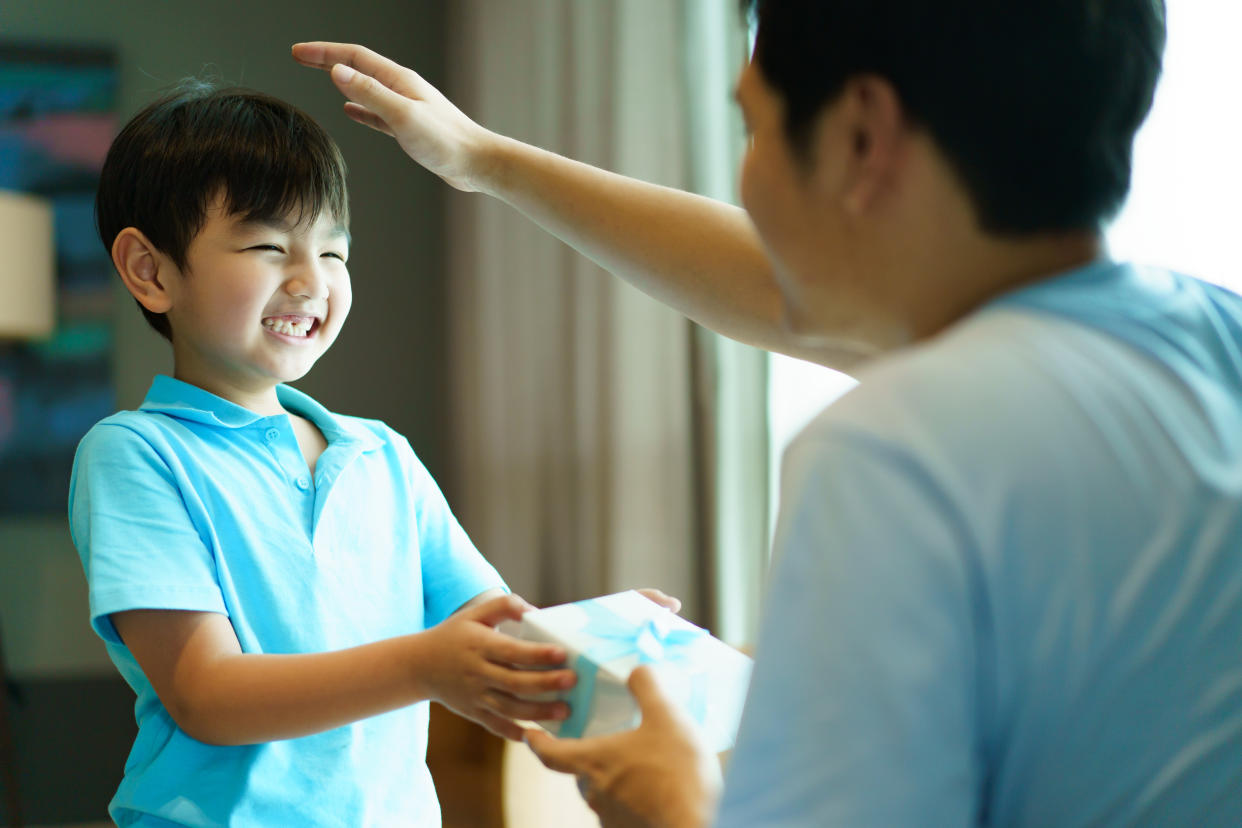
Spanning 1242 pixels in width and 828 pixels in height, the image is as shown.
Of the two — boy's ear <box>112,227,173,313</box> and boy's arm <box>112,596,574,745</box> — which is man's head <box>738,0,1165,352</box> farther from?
boy's ear <box>112,227,173,313</box>

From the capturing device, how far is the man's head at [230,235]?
1047 mm

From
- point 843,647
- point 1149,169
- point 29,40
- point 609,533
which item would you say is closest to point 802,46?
point 843,647

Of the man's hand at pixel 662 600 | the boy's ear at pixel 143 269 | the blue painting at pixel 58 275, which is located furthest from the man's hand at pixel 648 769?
the blue painting at pixel 58 275

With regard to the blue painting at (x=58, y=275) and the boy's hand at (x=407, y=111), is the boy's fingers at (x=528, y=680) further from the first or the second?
the blue painting at (x=58, y=275)

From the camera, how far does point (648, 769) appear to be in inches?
25.5

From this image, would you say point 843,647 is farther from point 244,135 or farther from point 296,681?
point 244,135

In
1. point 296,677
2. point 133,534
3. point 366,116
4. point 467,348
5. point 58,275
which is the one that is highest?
point 366,116

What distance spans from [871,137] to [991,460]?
0.19 m

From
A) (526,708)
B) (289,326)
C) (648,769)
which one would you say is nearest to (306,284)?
(289,326)

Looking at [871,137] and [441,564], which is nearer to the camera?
[871,137]

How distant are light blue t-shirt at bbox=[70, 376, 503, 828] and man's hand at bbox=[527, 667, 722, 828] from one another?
0.36 metres

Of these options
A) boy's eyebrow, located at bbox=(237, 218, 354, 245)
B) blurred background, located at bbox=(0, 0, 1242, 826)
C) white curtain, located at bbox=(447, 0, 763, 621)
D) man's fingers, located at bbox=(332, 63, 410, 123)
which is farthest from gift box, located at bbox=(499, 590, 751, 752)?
white curtain, located at bbox=(447, 0, 763, 621)

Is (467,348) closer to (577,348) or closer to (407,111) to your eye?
(577,348)

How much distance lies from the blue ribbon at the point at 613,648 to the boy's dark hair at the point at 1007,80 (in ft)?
1.32
